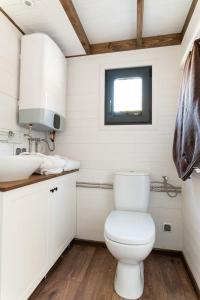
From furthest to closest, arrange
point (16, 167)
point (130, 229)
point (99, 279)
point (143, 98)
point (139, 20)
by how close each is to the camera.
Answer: point (143, 98) → point (139, 20) → point (99, 279) → point (130, 229) → point (16, 167)

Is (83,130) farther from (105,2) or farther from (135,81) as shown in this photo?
(105,2)

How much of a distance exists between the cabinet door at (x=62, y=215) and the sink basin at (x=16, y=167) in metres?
0.35

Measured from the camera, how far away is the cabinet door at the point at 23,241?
3.30ft

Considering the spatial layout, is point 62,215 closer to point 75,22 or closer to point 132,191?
point 132,191

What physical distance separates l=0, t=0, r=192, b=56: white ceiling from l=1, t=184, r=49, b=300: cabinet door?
1.37 m

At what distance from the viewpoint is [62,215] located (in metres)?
1.71

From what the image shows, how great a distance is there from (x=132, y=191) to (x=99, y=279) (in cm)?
76

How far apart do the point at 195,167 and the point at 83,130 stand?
120cm

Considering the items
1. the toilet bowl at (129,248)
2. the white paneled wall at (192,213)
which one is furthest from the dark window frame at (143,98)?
the toilet bowl at (129,248)

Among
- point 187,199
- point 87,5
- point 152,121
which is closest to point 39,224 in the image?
point 187,199

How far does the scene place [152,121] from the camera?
6.39 feet

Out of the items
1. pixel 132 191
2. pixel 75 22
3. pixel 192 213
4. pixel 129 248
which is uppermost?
pixel 75 22

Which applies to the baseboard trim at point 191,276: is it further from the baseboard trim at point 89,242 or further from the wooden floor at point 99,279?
the baseboard trim at point 89,242

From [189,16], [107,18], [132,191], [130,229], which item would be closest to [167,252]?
[132,191]
